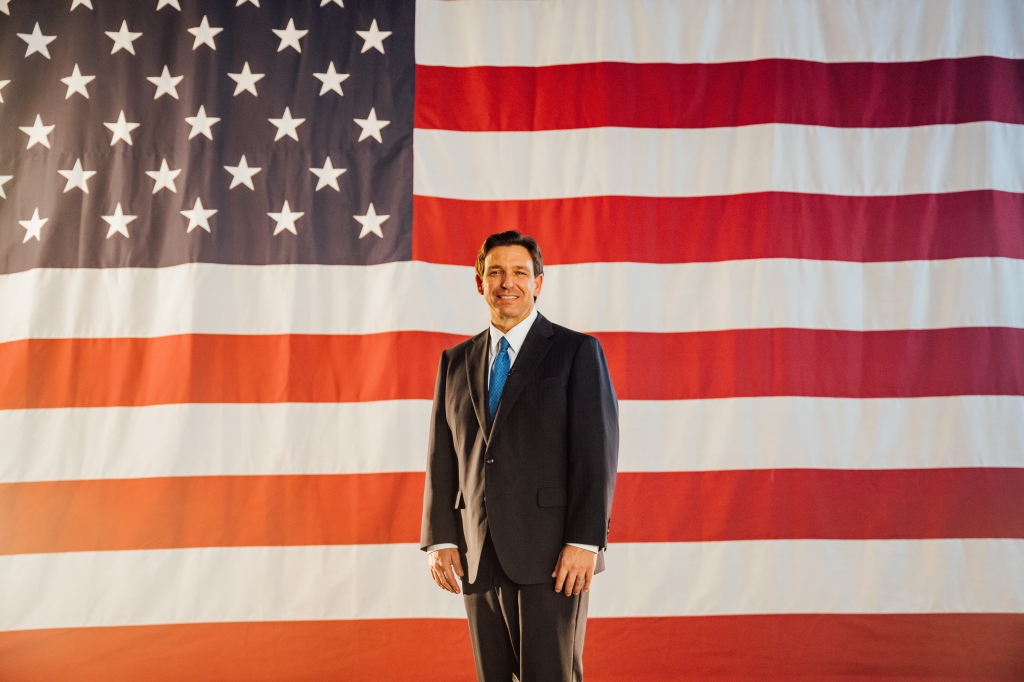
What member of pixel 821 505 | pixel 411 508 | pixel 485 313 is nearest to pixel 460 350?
pixel 485 313

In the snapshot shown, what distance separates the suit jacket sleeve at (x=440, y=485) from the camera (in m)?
1.70

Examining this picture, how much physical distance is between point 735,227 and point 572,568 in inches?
67.2

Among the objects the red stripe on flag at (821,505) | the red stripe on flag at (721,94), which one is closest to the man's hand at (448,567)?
the red stripe on flag at (821,505)

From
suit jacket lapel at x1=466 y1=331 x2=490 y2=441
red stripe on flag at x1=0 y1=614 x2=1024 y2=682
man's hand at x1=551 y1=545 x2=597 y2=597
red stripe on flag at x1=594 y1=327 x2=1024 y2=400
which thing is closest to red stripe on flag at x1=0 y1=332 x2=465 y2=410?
red stripe on flag at x1=594 y1=327 x2=1024 y2=400

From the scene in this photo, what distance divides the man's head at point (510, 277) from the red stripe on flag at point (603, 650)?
4.61 feet

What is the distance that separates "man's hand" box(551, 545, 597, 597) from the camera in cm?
152

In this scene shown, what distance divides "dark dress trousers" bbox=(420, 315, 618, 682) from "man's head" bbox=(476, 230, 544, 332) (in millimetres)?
62

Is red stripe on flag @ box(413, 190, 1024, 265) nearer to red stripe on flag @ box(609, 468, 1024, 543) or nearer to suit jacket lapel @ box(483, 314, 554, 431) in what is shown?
red stripe on flag @ box(609, 468, 1024, 543)

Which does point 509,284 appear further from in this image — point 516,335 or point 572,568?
point 572,568

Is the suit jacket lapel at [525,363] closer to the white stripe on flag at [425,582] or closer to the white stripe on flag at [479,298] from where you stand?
the white stripe on flag at [479,298]

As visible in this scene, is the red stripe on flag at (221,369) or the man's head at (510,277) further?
the red stripe on flag at (221,369)

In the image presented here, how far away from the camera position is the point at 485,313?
2.72m

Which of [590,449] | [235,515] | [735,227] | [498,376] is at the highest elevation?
[735,227]

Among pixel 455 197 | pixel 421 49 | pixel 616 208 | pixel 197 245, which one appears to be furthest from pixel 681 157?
pixel 197 245
